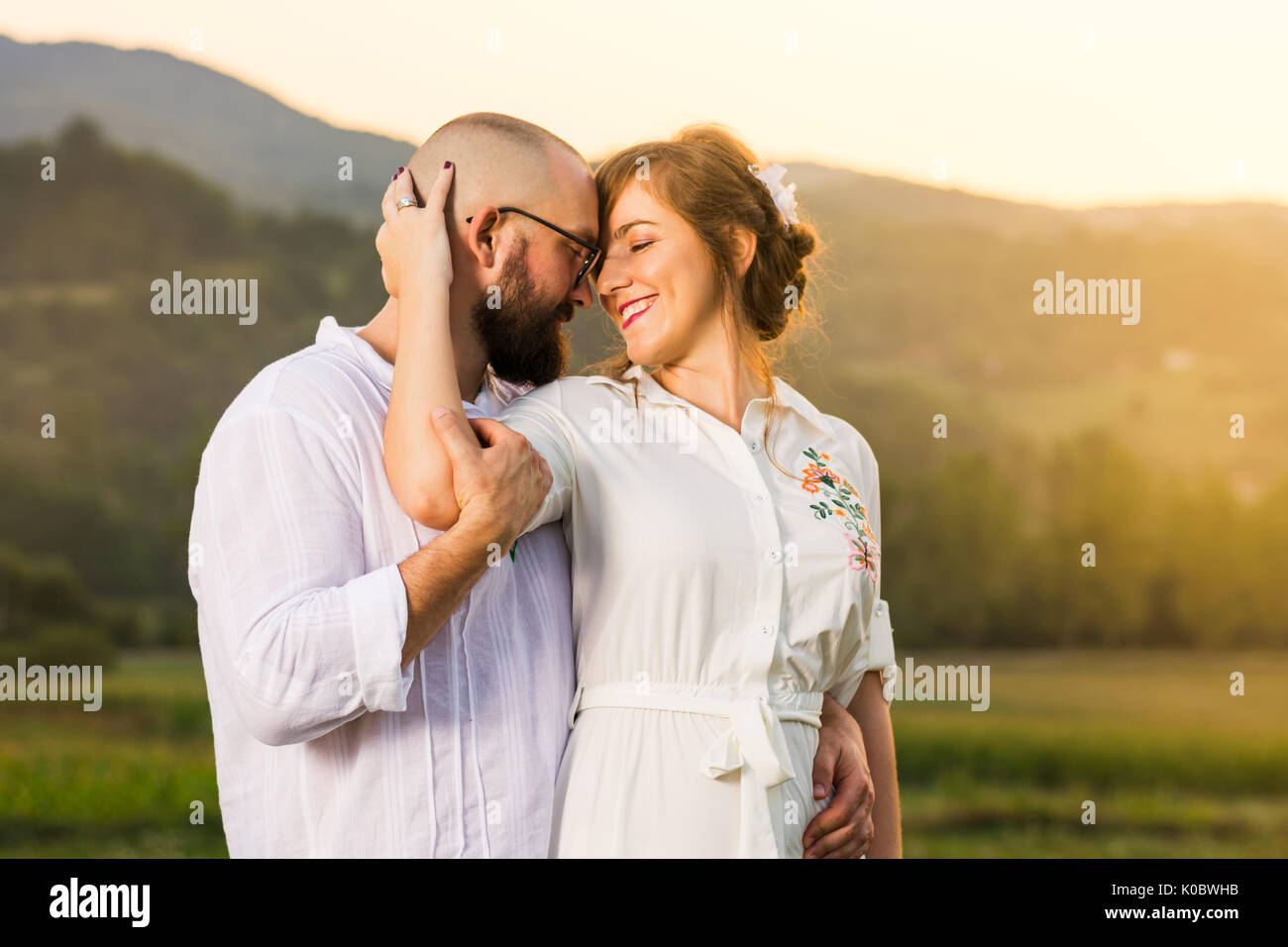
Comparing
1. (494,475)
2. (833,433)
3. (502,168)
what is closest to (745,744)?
(494,475)

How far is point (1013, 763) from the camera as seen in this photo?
1427 cm

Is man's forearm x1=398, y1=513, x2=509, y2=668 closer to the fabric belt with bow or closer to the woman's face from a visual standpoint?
the fabric belt with bow

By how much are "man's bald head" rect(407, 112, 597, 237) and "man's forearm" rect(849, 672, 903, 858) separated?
1.11 m

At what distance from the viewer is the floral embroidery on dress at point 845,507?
2.37 meters

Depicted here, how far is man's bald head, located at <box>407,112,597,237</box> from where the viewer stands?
2.36 meters

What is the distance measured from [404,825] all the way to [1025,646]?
583 inches

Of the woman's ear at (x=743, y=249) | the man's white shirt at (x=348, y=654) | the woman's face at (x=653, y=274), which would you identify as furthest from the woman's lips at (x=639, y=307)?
the man's white shirt at (x=348, y=654)

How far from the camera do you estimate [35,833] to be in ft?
40.6

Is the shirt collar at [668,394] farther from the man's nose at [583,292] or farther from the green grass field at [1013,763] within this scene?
the green grass field at [1013,763]

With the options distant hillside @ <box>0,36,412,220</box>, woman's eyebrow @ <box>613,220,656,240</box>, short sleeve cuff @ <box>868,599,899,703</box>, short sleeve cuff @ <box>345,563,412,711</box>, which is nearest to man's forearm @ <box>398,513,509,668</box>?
short sleeve cuff @ <box>345,563,412,711</box>

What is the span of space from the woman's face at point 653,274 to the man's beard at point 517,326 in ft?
0.49

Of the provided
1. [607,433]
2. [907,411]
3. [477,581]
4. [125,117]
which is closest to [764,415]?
[607,433]

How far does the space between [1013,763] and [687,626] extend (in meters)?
13.1

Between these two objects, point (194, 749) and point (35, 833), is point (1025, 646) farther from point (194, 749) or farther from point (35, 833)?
point (35, 833)
